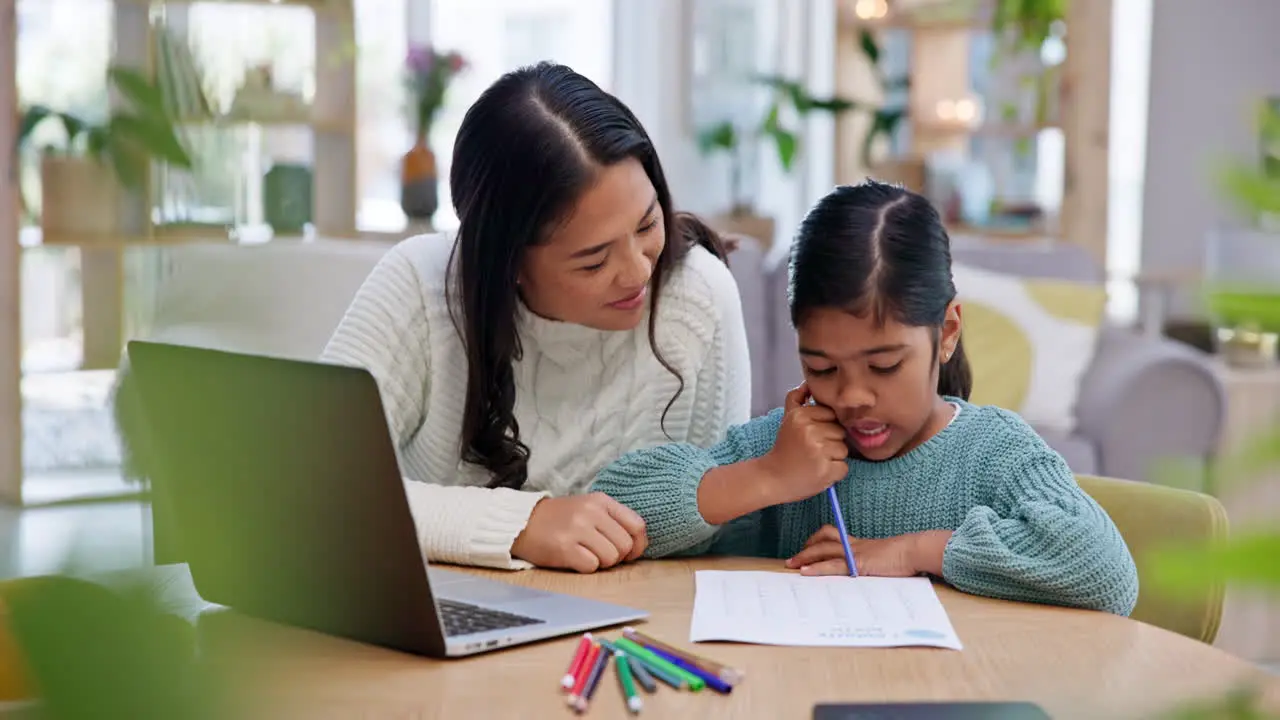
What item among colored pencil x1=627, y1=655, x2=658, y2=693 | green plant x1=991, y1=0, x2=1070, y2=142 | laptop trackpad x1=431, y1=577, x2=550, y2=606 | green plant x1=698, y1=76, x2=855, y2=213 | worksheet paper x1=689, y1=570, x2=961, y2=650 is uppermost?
green plant x1=991, y1=0, x2=1070, y2=142

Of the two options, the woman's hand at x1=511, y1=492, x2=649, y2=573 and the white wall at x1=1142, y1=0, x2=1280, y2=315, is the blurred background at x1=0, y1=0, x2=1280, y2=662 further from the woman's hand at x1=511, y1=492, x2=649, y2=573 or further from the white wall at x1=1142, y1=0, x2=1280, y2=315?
the woman's hand at x1=511, y1=492, x2=649, y2=573

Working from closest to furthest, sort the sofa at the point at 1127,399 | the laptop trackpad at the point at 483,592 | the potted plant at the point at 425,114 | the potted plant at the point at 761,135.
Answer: the laptop trackpad at the point at 483,592 → the sofa at the point at 1127,399 → the potted plant at the point at 425,114 → the potted plant at the point at 761,135

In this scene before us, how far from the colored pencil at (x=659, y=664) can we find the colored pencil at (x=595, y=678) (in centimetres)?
1

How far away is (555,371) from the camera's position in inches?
61.8

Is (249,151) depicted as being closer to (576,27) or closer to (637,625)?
(637,625)

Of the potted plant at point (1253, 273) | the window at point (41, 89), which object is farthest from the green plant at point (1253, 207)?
the window at point (41, 89)

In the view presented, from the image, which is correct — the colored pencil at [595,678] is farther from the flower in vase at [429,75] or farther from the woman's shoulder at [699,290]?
the flower in vase at [429,75]

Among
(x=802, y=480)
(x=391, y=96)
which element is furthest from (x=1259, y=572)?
(x=391, y=96)

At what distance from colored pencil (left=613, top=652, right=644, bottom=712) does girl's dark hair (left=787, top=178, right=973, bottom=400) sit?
1.59 ft

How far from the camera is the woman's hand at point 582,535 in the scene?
124 cm

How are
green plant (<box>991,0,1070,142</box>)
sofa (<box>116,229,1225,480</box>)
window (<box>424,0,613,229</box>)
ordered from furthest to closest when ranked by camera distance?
window (<box>424,0,613,229</box>), green plant (<box>991,0,1070,142</box>), sofa (<box>116,229,1225,480</box>)

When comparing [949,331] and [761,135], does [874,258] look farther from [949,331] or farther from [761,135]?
[761,135]

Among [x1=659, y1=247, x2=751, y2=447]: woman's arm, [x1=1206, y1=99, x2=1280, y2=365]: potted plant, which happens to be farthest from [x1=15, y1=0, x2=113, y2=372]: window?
[x1=1206, y1=99, x2=1280, y2=365]: potted plant

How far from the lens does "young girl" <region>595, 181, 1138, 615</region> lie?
120cm
